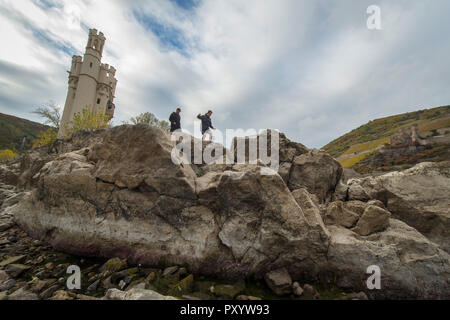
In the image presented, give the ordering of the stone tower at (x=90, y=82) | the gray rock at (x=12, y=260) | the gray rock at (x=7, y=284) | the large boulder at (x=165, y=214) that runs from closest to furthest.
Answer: the gray rock at (x=7, y=284)
the large boulder at (x=165, y=214)
the gray rock at (x=12, y=260)
the stone tower at (x=90, y=82)

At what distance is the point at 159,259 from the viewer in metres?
6.93

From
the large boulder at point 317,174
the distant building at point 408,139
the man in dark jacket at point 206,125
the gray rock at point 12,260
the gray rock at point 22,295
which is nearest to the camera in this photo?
the gray rock at point 22,295

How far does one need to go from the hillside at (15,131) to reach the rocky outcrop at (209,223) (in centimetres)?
11452

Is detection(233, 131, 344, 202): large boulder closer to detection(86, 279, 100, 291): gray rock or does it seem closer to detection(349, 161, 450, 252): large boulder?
detection(349, 161, 450, 252): large boulder

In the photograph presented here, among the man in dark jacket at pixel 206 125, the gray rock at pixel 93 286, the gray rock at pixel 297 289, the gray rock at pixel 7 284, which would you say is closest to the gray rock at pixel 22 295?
the gray rock at pixel 7 284

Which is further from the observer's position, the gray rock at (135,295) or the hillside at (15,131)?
the hillside at (15,131)

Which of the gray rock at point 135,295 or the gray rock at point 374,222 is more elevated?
the gray rock at point 374,222

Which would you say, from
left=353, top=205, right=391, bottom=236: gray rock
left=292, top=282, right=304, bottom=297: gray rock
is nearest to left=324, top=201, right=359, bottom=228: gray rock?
left=353, top=205, right=391, bottom=236: gray rock

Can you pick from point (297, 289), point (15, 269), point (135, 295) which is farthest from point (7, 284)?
point (297, 289)

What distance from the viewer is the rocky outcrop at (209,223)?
241 inches

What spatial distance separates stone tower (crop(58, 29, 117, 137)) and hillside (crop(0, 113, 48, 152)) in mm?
73257

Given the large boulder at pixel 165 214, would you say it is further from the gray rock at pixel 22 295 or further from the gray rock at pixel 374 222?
the gray rock at pixel 22 295

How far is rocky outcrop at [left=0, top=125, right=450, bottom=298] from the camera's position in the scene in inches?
241

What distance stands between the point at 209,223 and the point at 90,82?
4685cm
